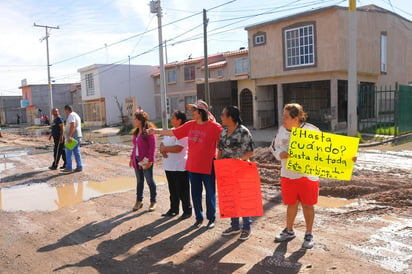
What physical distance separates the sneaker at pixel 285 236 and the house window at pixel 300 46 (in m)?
16.1

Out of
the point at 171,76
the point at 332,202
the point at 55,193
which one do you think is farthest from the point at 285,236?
the point at 171,76

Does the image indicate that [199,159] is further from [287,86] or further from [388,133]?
[287,86]

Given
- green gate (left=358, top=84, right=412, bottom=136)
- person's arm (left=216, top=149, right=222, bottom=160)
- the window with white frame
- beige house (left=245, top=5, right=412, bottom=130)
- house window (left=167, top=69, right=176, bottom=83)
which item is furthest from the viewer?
the window with white frame

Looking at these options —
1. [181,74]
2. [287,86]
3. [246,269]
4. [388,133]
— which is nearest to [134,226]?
[246,269]

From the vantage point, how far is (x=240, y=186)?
4.87 metres

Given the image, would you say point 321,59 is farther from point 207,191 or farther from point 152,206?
point 207,191

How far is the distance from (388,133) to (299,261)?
43.0 feet

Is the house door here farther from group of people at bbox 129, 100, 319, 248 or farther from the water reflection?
group of people at bbox 129, 100, 319, 248

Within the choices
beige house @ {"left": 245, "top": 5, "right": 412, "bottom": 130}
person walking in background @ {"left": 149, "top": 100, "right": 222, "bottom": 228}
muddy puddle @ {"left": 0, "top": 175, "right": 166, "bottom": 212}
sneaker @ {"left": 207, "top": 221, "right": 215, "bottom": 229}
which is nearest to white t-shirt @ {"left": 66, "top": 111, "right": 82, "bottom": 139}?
muddy puddle @ {"left": 0, "top": 175, "right": 166, "bottom": 212}

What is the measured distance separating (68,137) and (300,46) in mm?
14079

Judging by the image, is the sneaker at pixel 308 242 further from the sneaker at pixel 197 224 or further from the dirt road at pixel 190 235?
the sneaker at pixel 197 224

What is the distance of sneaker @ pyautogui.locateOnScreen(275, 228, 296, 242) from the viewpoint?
185 inches

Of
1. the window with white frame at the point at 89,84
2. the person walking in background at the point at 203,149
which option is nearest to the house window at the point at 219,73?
the window with white frame at the point at 89,84

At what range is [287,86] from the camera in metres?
23.5
